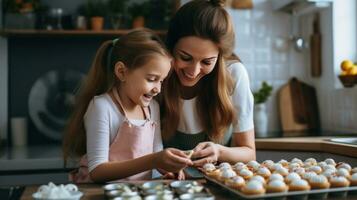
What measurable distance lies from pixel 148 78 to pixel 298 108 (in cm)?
167

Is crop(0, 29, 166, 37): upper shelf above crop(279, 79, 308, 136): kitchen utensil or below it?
above

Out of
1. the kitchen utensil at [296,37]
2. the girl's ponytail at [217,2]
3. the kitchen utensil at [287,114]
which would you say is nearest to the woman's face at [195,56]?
the girl's ponytail at [217,2]

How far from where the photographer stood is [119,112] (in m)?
1.52

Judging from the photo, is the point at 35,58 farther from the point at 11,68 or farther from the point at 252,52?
the point at 252,52

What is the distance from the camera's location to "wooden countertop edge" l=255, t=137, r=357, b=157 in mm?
2047

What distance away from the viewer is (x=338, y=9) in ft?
9.12

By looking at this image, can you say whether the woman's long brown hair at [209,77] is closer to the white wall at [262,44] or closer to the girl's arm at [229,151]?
the girl's arm at [229,151]

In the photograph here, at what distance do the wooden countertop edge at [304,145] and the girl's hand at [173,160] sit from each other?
0.98m

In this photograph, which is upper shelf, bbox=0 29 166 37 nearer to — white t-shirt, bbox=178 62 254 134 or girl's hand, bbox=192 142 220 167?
white t-shirt, bbox=178 62 254 134

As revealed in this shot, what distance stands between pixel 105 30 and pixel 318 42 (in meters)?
1.21

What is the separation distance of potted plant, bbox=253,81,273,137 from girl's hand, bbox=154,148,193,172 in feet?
5.44

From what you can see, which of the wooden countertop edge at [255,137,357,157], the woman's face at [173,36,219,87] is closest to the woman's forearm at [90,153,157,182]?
the woman's face at [173,36,219,87]

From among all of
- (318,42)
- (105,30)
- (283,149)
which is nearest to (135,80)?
(283,149)

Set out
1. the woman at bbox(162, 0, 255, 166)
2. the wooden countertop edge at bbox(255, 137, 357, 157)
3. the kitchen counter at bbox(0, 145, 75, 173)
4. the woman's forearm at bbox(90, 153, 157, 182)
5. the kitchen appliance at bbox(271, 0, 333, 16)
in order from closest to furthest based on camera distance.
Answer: the woman's forearm at bbox(90, 153, 157, 182), the woman at bbox(162, 0, 255, 166), the wooden countertop edge at bbox(255, 137, 357, 157), the kitchen counter at bbox(0, 145, 75, 173), the kitchen appliance at bbox(271, 0, 333, 16)
